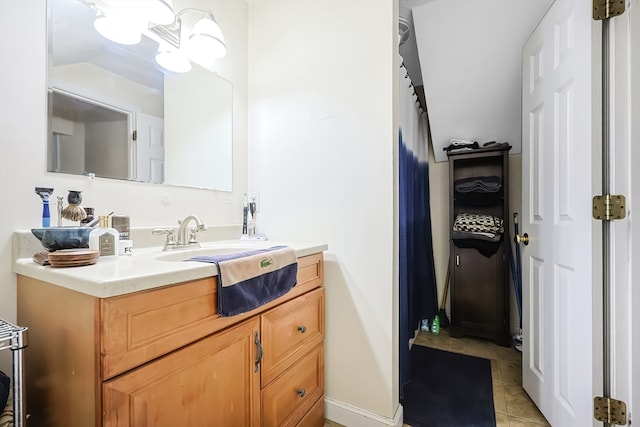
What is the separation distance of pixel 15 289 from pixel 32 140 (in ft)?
1.64

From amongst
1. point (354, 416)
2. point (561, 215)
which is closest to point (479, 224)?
point (561, 215)

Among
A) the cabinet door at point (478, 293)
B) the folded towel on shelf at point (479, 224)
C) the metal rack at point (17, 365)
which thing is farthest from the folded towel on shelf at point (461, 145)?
the metal rack at point (17, 365)

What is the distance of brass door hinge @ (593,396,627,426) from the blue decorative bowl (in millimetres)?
1964

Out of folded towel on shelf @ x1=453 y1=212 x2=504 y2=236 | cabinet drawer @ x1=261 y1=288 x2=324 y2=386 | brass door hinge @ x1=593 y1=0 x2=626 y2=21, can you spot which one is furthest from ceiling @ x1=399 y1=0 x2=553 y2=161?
cabinet drawer @ x1=261 y1=288 x2=324 y2=386

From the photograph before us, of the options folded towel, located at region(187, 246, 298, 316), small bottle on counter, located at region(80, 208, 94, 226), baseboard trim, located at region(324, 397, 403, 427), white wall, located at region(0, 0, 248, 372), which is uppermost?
white wall, located at region(0, 0, 248, 372)

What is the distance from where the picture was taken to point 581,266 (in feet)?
3.84

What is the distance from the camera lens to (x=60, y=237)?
0.84 metres

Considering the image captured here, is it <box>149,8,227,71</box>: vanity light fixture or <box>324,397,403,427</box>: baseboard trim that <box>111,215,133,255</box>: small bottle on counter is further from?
<box>324,397,403,427</box>: baseboard trim

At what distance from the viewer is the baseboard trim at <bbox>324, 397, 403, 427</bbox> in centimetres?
136

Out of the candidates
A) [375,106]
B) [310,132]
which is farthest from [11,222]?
[375,106]

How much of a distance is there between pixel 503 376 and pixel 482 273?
2.61 feet

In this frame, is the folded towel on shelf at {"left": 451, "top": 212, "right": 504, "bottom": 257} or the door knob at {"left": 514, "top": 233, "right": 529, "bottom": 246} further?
the folded towel on shelf at {"left": 451, "top": 212, "right": 504, "bottom": 257}

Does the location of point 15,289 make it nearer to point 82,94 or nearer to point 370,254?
point 82,94

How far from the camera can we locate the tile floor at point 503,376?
1.48 metres
